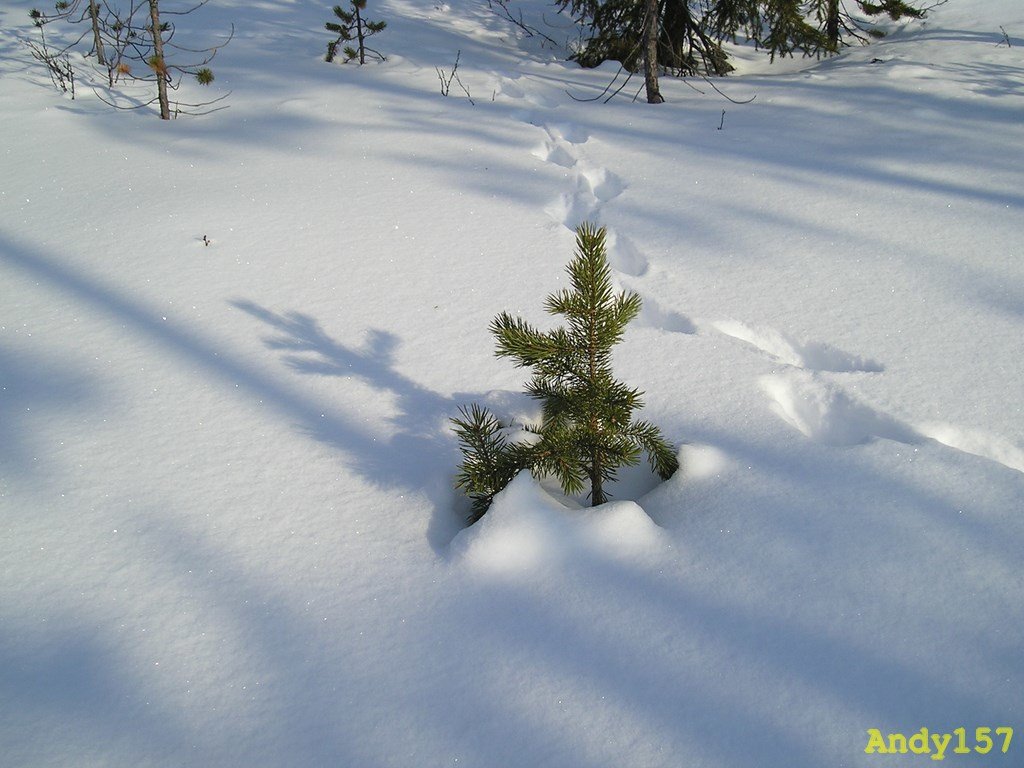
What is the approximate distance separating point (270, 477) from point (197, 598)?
1.49 ft

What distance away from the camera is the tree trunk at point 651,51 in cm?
541

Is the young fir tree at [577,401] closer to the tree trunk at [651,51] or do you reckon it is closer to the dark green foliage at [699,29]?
the tree trunk at [651,51]

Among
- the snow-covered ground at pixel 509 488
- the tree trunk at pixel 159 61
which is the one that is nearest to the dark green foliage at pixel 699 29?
the snow-covered ground at pixel 509 488

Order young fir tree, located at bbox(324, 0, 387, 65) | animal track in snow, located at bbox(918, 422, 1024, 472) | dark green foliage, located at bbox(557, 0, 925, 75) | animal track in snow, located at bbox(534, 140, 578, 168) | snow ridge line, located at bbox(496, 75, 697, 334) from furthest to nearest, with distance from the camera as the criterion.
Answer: dark green foliage, located at bbox(557, 0, 925, 75)
young fir tree, located at bbox(324, 0, 387, 65)
animal track in snow, located at bbox(534, 140, 578, 168)
snow ridge line, located at bbox(496, 75, 697, 334)
animal track in snow, located at bbox(918, 422, 1024, 472)

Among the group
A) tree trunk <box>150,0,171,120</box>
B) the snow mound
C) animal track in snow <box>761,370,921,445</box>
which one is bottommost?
the snow mound

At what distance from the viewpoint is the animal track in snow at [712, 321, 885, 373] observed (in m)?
2.46

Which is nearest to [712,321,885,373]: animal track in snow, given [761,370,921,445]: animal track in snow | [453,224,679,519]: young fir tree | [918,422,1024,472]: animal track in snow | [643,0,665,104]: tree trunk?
[761,370,921,445]: animal track in snow

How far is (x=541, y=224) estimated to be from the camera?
3.59 meters

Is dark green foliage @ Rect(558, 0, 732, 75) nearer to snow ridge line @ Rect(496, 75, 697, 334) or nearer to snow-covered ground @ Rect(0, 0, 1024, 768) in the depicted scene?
snow ridge line @ Rect(496, 75, 697, 334)

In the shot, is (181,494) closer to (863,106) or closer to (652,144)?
(652,144)

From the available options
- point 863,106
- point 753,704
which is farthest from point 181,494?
point 863,106

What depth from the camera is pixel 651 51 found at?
5.66 m

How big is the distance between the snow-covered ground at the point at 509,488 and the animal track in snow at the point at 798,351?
1 centimetres

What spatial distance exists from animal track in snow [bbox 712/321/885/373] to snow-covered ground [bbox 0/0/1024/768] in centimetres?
1
